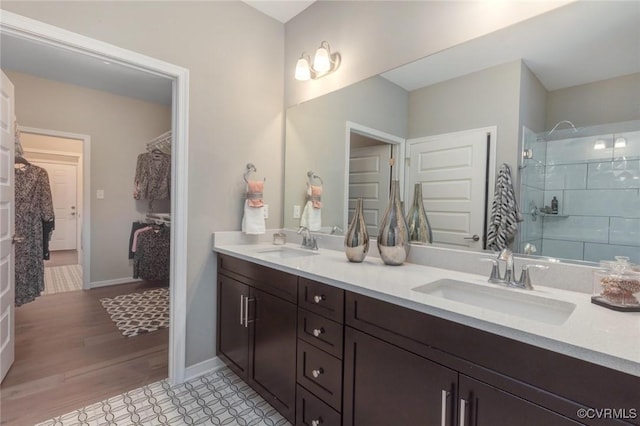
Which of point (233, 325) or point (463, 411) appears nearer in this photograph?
point (463, 411)

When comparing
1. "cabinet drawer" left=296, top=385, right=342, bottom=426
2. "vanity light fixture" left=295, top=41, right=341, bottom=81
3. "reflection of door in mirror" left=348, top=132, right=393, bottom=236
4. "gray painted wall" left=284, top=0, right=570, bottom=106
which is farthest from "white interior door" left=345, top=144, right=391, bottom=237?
"cabinet drawer" left=296, top=385, right=342, bottom=426

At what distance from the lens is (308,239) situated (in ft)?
7.14

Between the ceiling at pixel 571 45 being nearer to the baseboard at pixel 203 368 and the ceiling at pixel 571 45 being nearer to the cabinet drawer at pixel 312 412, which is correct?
the cabinet drawer at pixel 312 412

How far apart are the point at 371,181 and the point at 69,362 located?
248 cm

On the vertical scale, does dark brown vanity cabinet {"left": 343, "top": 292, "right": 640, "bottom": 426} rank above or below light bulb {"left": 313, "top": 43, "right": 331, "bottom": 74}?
below

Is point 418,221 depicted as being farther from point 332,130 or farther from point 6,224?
point 6,224

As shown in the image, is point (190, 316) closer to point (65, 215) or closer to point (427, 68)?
point (427, 68)

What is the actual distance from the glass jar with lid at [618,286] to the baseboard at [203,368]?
2161 mm

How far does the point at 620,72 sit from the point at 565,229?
601mm

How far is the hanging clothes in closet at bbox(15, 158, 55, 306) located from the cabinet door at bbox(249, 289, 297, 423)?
240 cm

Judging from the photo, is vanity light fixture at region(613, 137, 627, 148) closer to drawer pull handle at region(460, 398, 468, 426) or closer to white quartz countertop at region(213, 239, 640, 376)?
white quartz countertop at region(213, 239, 640, 376)

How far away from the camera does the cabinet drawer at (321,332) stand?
49.8 inches

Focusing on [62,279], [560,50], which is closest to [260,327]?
[560,50]

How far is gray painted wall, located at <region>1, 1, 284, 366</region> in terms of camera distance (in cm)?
184
